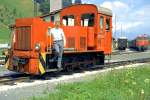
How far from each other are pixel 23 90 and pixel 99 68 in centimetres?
827

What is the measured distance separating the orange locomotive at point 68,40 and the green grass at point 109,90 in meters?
3.32

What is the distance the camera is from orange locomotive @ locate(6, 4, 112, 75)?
17000 mm

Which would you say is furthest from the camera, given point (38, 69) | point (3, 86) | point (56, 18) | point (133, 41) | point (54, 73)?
point (133, 41)

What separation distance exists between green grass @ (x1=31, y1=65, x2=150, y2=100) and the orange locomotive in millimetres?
3321

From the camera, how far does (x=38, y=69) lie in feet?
54.9

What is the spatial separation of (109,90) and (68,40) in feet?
23.0

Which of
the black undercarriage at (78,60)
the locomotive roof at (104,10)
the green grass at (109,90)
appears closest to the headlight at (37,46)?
the black undercarriage at (78,60)

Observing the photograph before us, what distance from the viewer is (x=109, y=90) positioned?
12500 mm

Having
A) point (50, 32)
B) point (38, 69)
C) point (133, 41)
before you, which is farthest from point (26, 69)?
point (133, 41)

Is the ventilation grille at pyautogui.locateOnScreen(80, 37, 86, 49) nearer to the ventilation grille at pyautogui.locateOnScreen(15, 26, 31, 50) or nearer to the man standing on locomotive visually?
the man standing on locomotive

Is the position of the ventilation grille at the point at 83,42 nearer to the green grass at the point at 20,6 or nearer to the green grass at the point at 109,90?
the green grass at the point at 109,90

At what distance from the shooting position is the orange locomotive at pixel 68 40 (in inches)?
669

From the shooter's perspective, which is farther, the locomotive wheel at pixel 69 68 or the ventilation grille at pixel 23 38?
the locomotive wheel at pixel 69 68

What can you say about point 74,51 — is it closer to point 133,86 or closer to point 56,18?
point 56,18
